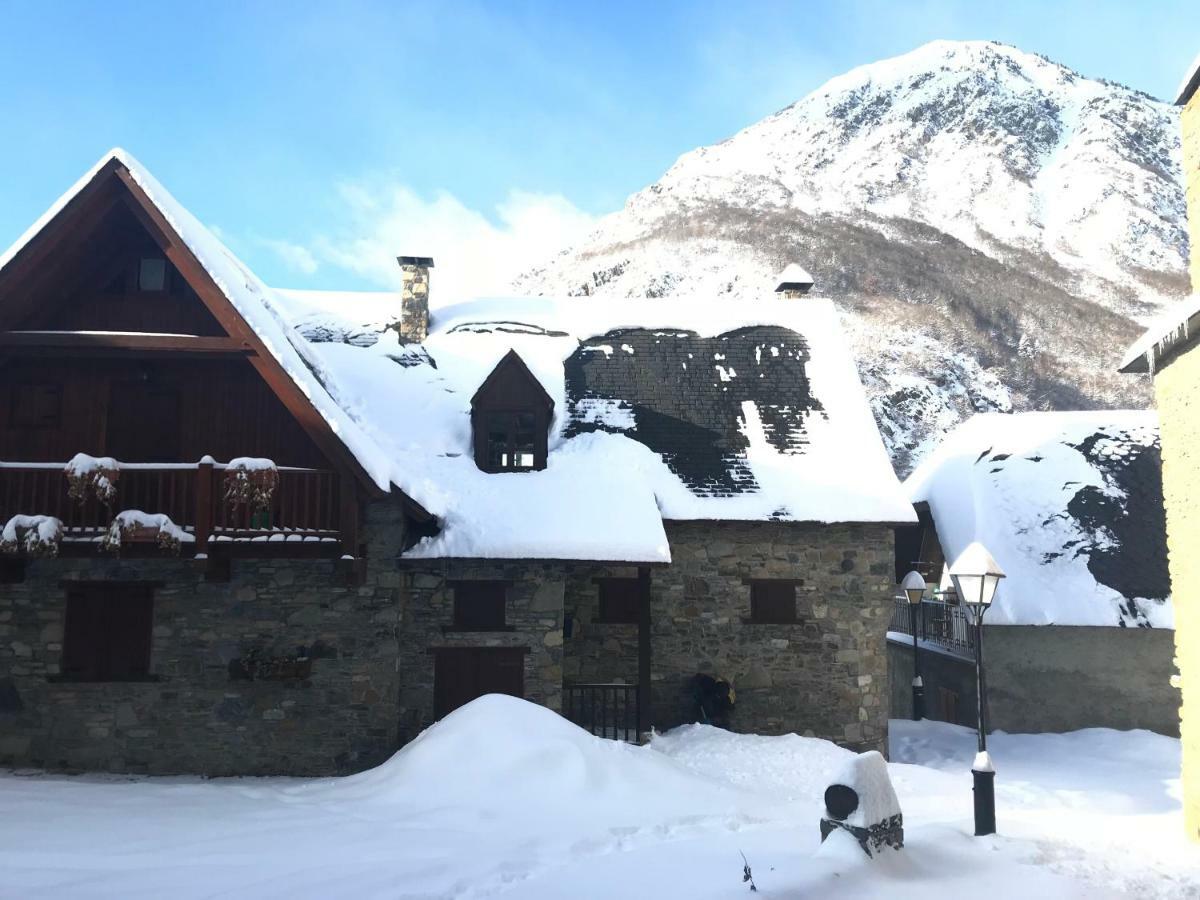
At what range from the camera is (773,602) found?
50.8 feet

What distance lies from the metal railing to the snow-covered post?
6198mm

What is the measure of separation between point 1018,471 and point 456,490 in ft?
45.7

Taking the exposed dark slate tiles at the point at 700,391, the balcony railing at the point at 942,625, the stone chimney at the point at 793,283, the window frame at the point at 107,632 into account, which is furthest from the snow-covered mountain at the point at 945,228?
the window frame at the point at 107,632

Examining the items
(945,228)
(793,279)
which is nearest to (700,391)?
(793,279)

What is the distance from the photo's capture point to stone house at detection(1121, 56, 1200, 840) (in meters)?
9.00

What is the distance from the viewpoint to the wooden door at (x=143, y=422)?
12312 millimetres

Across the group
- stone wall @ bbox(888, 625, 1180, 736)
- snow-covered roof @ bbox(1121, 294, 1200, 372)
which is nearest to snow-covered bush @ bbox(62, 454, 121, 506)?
snow-covered roof @ bbox(1121, 294, 1200, 372)

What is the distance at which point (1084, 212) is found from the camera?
336ft

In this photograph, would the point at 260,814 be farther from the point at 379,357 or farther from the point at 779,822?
the point at 379,357

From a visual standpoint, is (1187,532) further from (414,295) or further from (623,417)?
(414,295)

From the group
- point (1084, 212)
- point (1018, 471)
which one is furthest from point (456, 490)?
point (1084, 212)

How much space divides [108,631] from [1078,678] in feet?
59.4

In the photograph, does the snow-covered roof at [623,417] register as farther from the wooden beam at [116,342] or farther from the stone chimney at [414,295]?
the wooden beam at [116,342]

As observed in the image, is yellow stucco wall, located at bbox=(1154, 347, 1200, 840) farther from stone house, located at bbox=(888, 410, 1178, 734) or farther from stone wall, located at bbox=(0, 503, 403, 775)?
stone wall, located at bbox=(0, 503, 403, 775)
